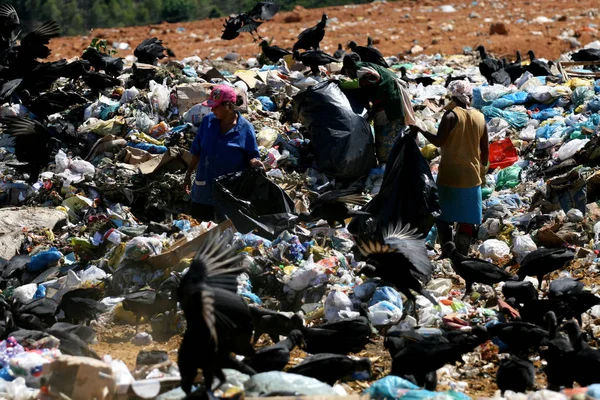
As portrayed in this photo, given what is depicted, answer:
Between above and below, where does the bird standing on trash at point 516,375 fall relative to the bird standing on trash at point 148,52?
below

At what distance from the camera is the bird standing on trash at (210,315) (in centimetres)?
→ 386

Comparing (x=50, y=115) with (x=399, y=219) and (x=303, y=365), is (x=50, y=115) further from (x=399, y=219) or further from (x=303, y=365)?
(x=303, y=365)

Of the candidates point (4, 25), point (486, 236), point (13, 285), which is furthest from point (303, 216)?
point (4, 25)

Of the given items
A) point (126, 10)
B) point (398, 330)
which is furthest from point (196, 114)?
point (126, 10)

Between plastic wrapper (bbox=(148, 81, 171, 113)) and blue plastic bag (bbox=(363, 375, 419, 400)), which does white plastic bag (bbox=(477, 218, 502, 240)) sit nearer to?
blue plastic bag (bbox=(363, 375, 419, 400))

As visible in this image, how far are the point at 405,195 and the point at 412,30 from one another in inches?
475

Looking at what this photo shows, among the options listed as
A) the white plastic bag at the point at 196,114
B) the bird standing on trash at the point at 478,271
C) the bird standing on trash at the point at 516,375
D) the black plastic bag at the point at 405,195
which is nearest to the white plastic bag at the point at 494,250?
the black plastic bag at the point at 405,195

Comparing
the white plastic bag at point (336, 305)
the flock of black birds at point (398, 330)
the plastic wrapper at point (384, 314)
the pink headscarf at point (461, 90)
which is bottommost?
the plastic wrapper at point (384, 314)

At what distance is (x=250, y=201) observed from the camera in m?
6.49

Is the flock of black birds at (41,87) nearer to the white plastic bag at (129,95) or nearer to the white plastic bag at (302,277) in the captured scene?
the white plastic bag at (129,95)

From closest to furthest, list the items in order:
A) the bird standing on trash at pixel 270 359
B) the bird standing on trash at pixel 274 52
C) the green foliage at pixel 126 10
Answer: the bird standing on trash at pixel 270 359 < the bird standing on trash at pixel 274 52 < the green foliage at pixel 126 10

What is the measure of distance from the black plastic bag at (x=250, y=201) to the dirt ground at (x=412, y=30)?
26.4ft

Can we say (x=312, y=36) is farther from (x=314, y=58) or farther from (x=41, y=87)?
(x=41, y=87)

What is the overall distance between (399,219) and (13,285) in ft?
9.02
